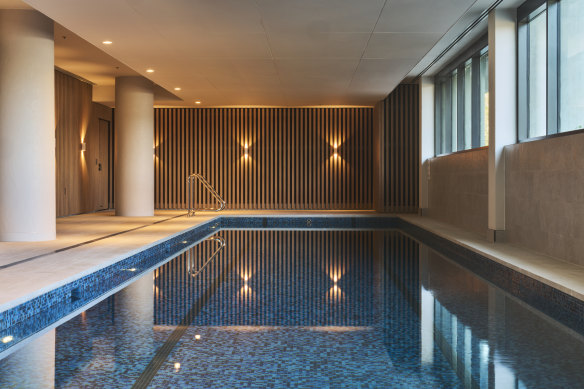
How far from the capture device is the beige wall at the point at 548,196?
596cm

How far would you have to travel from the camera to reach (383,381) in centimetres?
295

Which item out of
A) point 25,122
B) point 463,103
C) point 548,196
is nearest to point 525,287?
point 548,196

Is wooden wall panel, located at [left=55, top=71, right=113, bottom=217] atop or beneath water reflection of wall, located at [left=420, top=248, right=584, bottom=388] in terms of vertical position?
atop

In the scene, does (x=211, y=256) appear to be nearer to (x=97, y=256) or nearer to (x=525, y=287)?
(x=97, y=256)

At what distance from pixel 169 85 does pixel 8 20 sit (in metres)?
4.28

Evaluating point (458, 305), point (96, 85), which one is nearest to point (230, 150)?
point (96, 85)

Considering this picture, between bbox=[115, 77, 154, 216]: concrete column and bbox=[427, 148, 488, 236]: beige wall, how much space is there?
6.19 metres

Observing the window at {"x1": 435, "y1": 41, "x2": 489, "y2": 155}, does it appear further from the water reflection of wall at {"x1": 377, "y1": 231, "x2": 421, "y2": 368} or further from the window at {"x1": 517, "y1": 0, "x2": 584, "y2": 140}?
the water reflection of wall at {"x1": 377, "y1": 231, "x2": 421, "y2": 368}

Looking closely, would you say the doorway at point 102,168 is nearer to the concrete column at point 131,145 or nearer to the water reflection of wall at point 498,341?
the concrete column at point 131,145

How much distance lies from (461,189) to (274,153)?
6.45 metres

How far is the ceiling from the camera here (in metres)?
6.28

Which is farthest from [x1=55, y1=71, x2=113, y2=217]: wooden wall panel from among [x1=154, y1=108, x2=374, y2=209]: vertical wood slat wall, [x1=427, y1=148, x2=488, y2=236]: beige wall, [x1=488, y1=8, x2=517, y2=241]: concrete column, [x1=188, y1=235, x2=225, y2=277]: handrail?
[x1=488, y1=8, x2=517, y2=241]: concrete column

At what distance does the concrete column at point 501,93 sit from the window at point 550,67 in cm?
11

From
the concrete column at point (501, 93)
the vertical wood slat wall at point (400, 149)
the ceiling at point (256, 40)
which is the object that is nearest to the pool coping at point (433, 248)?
the concrete column at point (501, 93)
